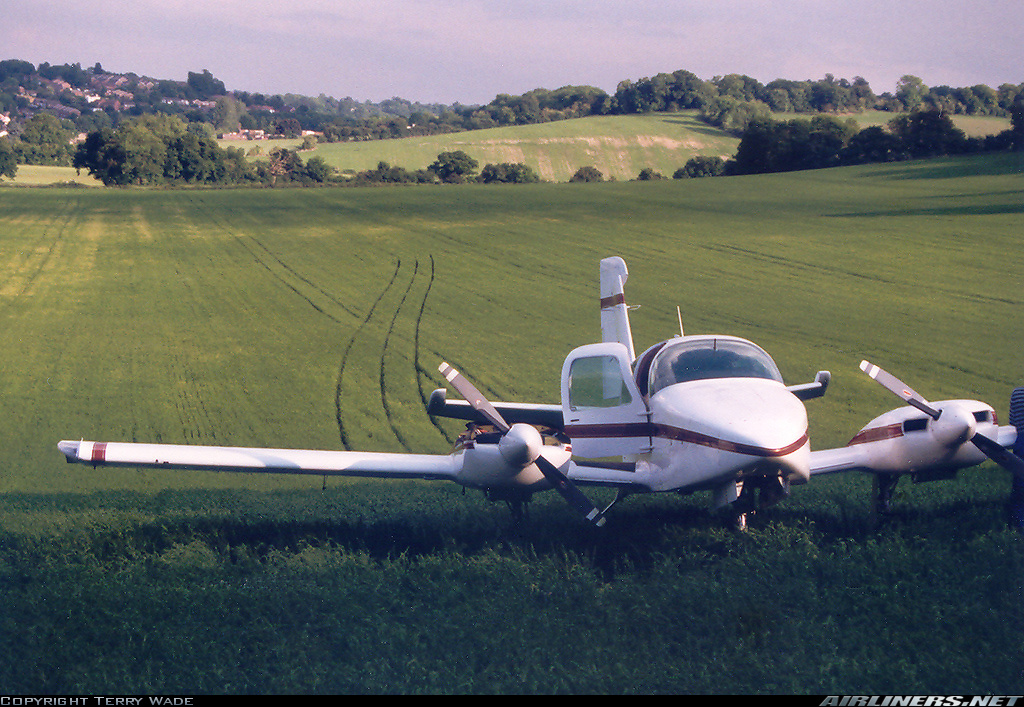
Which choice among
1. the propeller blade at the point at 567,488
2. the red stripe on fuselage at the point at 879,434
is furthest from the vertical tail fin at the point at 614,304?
the propeller blade at the point at 567,488

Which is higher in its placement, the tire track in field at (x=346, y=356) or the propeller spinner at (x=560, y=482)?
the propeller spinner at (x=560, y=482)

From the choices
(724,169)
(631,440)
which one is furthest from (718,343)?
(724,169)

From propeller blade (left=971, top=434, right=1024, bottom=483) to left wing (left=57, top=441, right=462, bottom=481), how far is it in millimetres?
6879

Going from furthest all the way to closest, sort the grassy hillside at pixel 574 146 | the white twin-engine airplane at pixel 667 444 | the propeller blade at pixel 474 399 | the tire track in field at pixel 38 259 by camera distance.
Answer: the grassy hillside at pixel 574 146 → the tire track in field at pixel 38 259 → the propeller blade at pixel 474 399 → the white twin-engine airplane at pixel 667 444

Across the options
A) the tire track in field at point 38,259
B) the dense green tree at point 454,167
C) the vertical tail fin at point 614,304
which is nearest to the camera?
the vertical tail fin at point 614,304

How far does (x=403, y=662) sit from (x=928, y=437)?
291 inches

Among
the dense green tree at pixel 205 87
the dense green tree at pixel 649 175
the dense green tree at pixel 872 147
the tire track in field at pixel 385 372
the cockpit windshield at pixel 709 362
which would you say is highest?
the dense green tree at pixel 205 87

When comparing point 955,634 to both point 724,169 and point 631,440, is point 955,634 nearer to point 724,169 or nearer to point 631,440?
point 631,440

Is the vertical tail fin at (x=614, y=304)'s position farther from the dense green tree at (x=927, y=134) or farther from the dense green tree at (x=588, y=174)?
the dense green tree at (x=588, y=174)

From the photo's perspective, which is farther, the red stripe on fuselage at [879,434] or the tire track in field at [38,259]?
the tire track in field at [38,259]

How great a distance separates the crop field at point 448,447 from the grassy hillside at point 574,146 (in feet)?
46.1

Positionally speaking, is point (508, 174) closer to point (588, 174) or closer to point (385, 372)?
point (588, 174)

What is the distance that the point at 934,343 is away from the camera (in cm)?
2572

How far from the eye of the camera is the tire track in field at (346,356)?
20.5 meters
